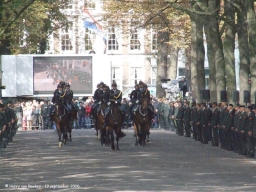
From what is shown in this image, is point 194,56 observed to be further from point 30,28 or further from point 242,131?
point 242,131

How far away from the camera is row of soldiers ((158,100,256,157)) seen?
97.7ft

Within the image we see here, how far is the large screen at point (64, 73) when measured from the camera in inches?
2202

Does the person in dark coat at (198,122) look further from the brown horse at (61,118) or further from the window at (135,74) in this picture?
the window at (135,74)

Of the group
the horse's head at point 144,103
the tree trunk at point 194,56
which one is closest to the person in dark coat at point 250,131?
the horse's head at point 144,103

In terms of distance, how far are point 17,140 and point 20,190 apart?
2218cm

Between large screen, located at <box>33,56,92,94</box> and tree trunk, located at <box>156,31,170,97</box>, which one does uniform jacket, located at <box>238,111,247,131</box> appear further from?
tree trunk, located at <box>156,31,170,97</box>

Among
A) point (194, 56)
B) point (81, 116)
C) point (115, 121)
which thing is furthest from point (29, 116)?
point (115, 121)

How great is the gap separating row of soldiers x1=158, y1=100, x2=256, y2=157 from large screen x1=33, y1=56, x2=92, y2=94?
30.2ft

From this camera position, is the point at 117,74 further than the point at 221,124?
Yes

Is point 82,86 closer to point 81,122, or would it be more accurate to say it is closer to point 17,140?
point 81,122

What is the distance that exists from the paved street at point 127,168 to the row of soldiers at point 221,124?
493mm

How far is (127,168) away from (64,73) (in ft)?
105

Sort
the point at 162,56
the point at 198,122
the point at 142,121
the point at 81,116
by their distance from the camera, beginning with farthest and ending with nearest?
the point at 162,56 < the point at 81,116 < the point at 198,122 < the point at 142,121

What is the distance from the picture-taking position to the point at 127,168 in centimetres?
2475
